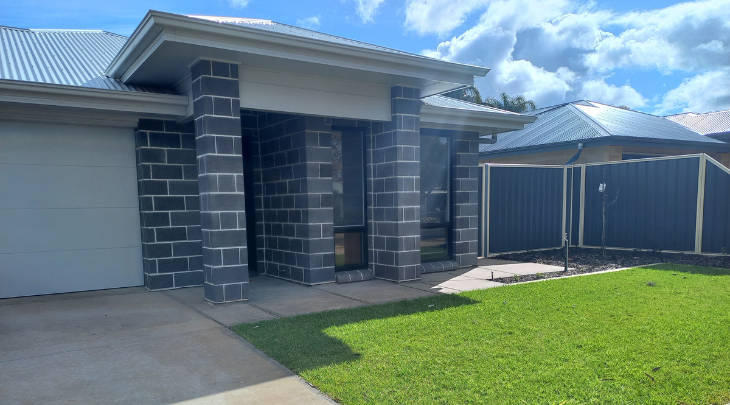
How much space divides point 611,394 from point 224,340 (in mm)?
3440

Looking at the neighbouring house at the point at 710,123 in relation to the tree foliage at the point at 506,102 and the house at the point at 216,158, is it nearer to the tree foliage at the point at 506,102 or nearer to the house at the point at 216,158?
the tree foliage at the point at 506,102

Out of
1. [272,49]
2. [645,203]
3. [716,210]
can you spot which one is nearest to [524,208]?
[645,203]

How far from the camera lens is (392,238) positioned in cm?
755

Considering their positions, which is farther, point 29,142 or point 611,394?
point 29,142

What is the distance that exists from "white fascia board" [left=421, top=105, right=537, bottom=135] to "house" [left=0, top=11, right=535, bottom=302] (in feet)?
0.12

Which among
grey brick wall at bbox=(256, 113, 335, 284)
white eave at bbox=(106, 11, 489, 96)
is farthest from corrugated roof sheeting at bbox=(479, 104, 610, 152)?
grey brick wall at bbox=(256, 113, 335, 284)

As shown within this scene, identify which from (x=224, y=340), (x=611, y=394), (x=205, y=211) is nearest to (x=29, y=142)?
(x=205, y=211)

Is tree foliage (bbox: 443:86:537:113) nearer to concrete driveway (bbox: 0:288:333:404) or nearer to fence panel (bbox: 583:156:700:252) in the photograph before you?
fence panel (bbox: 583:156:700:252)

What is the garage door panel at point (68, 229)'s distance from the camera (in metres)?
6.59

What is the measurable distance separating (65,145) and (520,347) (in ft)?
22.4

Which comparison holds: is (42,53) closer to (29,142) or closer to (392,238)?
(29,142)

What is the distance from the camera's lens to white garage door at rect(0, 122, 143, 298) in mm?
6570

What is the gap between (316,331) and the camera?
15.8 feet

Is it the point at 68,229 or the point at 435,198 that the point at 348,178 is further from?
the point at 68,229
